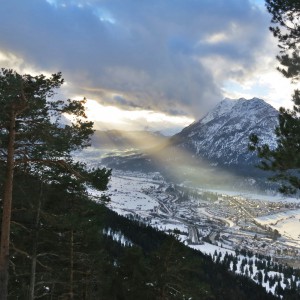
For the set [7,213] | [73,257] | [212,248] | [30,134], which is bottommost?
[212,248]

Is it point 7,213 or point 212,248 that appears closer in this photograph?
point 7,213

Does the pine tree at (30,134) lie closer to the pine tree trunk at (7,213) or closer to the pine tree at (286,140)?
the pine tree trunk at (7,213)

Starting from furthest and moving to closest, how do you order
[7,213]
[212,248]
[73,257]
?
[212,248] < [73,257] < [7,213]

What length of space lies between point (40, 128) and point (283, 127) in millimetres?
9392

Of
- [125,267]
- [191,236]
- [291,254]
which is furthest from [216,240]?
[125,267]

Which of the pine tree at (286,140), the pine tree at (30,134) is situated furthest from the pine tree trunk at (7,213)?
the pine tree at (286,140)

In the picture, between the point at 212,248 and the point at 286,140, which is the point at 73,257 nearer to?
the point at 286,140

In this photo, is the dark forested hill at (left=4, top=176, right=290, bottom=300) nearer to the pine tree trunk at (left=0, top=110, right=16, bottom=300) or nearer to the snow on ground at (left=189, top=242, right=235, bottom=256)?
the pine tree trunk at (left=0, top=110, right=16, bottom=300)

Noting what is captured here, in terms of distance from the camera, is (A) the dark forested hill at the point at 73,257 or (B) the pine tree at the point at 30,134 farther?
(A) the dark forested hill at the point at 73,257

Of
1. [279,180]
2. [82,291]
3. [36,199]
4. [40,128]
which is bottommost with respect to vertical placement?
[82,291]

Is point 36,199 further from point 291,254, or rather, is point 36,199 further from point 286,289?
point 291,254

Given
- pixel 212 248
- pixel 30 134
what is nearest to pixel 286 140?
pixel 30 134

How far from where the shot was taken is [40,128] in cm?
1415

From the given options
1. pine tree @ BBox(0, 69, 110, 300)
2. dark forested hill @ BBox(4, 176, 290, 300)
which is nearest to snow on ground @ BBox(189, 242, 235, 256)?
dark forested hill @ BBox(4, 176, 290, 300)
